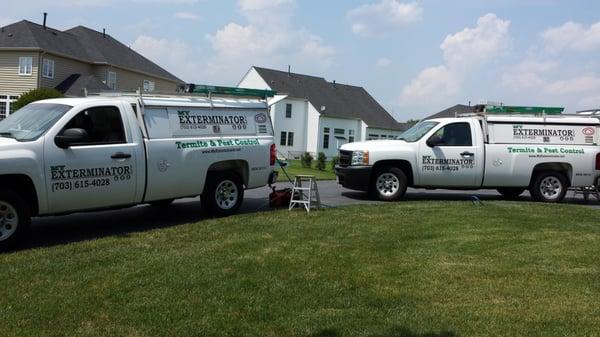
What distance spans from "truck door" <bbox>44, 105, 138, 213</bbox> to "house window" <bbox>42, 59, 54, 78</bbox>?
3340 centimetres

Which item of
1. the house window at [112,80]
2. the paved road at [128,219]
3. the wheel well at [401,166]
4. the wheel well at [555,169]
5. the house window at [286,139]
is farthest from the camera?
A: the house window at [286,139]

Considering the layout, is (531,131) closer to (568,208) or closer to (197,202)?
(568,208)

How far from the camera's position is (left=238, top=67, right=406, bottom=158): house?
179 feet

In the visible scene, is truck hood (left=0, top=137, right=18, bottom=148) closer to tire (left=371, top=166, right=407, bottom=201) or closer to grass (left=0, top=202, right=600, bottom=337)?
grass (left=0, top=202, right=600, bottom=337)

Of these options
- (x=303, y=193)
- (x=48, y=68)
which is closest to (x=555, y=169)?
(x=303, y=193)

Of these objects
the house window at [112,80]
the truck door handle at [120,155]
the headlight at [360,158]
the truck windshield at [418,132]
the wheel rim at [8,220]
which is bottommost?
the wheel rim at [8,220]

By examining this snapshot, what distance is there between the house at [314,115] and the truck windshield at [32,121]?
142 ft

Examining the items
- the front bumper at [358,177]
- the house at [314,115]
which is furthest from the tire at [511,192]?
the house at [314,115]

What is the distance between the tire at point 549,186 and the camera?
13.5 m

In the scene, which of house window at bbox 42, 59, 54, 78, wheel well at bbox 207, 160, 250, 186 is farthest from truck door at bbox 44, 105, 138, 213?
house window at bbox 42, 59, 54, 78

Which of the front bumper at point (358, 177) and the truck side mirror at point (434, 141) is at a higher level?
the truck side mirror at point (434, 141)

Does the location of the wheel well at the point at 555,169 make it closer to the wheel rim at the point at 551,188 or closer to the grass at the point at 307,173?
the wheel rim at the point at 551,188

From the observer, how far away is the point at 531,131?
13.5 meters

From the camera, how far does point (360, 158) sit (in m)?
12.9
